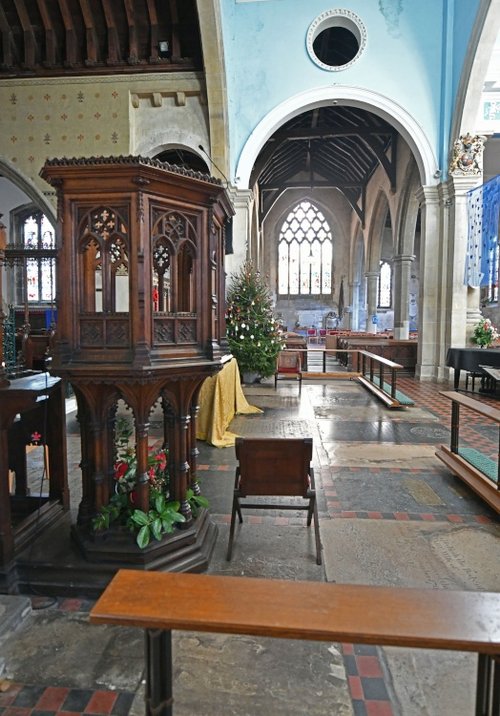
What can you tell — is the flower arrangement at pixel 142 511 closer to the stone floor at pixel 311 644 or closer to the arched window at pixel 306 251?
the stone floor at pixel 311 644

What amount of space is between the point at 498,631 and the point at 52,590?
1.90 m

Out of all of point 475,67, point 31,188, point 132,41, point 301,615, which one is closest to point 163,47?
point 132,41

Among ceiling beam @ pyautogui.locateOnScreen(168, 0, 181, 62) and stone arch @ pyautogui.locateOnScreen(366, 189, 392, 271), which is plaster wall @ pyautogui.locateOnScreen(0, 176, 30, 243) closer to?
ceiling beam @ pyautogui.locateOnScreen(168, 0, 181, 62)

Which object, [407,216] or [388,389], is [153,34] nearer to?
[388,389]

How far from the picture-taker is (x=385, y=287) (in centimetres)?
2491

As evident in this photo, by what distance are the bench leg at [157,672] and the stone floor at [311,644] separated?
0.39m

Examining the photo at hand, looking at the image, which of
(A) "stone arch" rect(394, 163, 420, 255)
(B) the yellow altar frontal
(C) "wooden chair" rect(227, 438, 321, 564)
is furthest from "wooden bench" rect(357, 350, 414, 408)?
(A) "stone arch" rect(394, 163, 420, 255)

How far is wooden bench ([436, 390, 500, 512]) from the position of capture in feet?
10.5

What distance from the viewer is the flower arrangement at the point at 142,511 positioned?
2.32m

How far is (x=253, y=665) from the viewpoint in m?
1.72

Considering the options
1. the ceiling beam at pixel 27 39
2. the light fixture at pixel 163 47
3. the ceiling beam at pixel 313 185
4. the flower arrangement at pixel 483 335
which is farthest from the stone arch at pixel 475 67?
the ceiling beam at pixel 313 185

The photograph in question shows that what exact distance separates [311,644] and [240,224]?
8685 mm

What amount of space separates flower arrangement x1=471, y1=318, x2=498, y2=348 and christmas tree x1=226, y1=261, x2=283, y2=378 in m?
4.18

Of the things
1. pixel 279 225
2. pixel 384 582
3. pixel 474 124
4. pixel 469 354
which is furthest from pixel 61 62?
pixel 279 225
